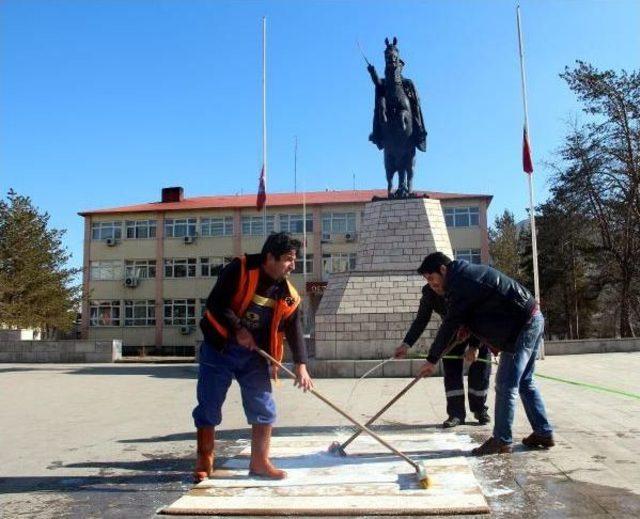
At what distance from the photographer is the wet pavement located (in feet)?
10.9

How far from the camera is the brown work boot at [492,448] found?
430 cm

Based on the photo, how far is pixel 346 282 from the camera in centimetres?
1396

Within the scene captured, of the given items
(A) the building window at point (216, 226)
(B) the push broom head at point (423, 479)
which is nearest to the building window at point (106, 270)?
(A) the building window at point (216, 226)

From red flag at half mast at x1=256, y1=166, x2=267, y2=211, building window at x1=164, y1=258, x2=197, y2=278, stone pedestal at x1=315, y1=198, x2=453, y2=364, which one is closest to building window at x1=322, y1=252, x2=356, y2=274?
building window at x1=164, y1=258, x2=197, y2=278

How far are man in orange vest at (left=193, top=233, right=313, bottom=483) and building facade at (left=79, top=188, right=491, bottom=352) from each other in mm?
35593

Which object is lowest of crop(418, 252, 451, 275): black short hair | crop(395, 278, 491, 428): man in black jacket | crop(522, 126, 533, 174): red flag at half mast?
crop(395, 278, 491, 428): man in black jacket

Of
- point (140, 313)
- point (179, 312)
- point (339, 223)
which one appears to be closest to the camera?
point (339, 223)

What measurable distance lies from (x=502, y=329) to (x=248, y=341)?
1.99 metres

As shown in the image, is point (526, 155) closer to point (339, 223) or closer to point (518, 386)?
point (518, 386)

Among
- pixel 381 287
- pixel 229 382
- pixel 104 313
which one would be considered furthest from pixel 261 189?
pixel 104 313

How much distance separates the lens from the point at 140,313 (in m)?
42.2

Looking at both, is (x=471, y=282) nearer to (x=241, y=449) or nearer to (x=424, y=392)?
(x=241, y=449)

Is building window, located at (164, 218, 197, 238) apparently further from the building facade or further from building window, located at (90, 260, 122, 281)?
building window, located at (90, 260, 122, 281)

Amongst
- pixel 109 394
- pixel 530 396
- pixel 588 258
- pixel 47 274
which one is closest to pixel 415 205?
pixel 109 394
